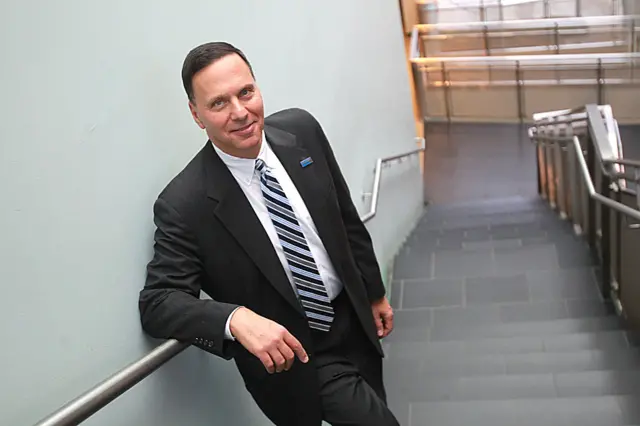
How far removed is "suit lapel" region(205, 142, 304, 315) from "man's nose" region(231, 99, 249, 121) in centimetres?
16

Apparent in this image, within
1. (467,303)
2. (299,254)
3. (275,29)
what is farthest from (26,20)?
(467,303)

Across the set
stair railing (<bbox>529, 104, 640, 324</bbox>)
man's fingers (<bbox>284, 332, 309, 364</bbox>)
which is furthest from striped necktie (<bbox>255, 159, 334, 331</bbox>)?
stair railing (<bbox>529, 104, 640, 324</bbox>)

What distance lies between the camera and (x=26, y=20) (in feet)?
4.48

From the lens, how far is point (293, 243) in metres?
1.77

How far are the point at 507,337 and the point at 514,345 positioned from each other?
0.12 metres

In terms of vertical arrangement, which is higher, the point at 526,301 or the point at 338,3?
the point at 338,3

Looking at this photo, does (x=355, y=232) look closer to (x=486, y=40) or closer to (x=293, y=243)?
(x=293, y=243)

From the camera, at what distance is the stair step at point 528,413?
2971 millimetres

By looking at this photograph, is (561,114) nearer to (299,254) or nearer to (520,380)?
(520,380)

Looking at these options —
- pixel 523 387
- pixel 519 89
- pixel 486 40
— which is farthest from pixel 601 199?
pixel 486 40

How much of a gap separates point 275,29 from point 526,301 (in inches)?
98.0

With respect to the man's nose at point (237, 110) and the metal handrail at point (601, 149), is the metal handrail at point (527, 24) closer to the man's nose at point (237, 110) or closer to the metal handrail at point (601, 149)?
the metal handrail at point (601, 149)

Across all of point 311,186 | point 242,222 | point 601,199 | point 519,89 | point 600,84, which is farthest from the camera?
point 519,89

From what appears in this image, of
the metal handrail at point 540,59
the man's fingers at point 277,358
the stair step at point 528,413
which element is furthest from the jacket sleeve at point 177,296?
the metal handrail at point 540,59
